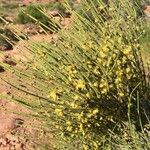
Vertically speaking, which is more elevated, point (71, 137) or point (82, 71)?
point (82, 71)

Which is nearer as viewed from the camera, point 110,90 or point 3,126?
point 110,90

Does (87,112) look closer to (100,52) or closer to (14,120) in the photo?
(100,52)

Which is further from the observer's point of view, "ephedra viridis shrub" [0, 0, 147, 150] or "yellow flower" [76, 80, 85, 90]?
"ephedra viridis shrub" [0, 0, 147, 150]

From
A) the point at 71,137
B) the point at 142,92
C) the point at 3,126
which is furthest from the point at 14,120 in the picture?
the point at 142,92

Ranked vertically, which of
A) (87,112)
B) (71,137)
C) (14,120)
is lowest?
(14,120)

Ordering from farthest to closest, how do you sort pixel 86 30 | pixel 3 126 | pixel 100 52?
pixel 3 126, pixel 86 30, pixel 100 52

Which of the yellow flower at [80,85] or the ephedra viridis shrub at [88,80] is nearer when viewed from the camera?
the yellow flower at [80,85]

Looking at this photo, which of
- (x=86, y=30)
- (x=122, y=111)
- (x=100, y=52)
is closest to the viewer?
(x=100, y=52)
